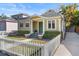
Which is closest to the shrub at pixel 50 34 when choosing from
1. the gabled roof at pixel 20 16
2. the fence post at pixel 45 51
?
the fence post at pixel 45 51

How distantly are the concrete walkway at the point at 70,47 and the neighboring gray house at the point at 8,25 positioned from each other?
709mm

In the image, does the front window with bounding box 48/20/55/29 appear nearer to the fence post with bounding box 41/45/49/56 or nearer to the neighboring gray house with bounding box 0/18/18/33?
the fence post with bounding box 41/45/49/56

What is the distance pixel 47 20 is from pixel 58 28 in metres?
0.19

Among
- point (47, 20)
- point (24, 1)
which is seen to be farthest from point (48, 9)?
point (24, 1)

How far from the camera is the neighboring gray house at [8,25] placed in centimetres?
321

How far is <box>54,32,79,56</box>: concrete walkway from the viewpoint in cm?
317

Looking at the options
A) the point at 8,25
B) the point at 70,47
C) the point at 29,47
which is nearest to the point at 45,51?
the point at 29,47

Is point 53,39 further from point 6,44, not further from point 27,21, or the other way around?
point 6,44

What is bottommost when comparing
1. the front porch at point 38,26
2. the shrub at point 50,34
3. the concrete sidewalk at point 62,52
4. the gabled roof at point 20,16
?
the concrete sidewalk at point 62,52

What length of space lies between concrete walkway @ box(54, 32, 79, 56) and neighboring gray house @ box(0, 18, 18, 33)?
2.32 feet

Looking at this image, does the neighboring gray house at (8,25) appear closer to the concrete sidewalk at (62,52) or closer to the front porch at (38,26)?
the front porch at (38,26)

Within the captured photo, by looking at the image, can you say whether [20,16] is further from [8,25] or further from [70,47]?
[70,47]

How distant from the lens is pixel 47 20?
10.5 ft

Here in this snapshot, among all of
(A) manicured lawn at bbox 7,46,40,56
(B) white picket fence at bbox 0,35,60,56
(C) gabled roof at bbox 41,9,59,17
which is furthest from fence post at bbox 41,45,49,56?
(C) gabled roof at bbox 41,9,59,17
